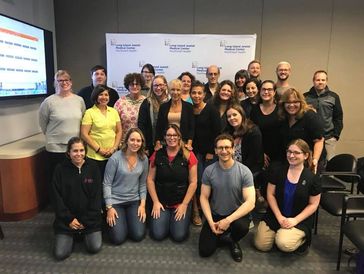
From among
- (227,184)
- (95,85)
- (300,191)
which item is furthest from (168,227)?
(95,85)

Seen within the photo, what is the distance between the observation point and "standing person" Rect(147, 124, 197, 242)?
8.90 feet

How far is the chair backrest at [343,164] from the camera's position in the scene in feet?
10.0

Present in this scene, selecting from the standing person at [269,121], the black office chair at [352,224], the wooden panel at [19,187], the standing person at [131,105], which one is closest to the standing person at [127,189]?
the standing person at [131,105]

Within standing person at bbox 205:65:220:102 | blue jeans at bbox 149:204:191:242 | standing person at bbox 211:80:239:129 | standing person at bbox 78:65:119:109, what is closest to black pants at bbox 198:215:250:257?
blue jeans at bbox 149:204:191:242

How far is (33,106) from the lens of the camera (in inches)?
152

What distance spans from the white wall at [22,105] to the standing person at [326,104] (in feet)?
11.1

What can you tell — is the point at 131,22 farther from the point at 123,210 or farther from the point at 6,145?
the point at 123,210

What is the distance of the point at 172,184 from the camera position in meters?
2.79

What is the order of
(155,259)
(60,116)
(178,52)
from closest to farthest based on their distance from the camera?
1. (155,259)
2. (60,116)
3. (178,52)

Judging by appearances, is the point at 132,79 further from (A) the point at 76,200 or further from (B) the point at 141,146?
(A) the point at 76,200

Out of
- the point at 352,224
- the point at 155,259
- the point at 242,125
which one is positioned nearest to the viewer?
the point at 352,224

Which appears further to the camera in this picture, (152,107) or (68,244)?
(152,107)

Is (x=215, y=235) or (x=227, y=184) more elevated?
(x=227, y=184)

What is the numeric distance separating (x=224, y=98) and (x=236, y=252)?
1.43 metres
